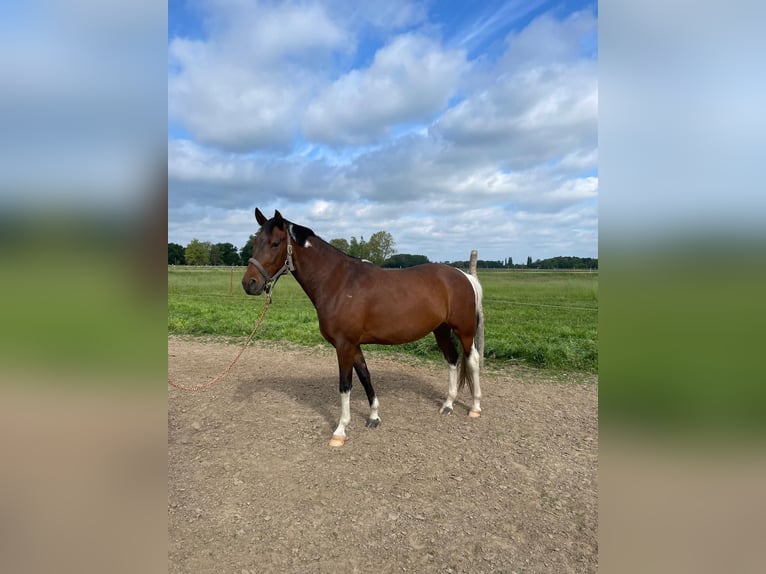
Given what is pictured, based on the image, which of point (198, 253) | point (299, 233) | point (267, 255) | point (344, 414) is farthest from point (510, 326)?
point (198, 253)

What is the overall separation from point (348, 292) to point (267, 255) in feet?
3.20

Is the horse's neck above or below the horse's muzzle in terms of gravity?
above

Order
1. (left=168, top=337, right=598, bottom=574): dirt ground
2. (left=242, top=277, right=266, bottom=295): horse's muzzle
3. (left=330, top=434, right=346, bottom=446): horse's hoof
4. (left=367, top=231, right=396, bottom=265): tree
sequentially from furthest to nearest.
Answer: (left=367, top=231, right=396, bottom=265): tree, (left=330, top=434, right=346, bottom=446): horse's hoof, (left=242, top=277, right=266, bottom=295): horse's muzzle, (left=168, top=337, right=598, bottom=574): dirt ground

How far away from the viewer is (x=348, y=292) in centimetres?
438

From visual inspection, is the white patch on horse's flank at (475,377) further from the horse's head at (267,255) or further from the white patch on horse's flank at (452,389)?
the horse's head at (267,255)

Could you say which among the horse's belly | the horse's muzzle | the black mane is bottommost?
the horse's belly

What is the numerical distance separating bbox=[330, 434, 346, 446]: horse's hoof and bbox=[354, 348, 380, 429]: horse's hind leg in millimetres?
504

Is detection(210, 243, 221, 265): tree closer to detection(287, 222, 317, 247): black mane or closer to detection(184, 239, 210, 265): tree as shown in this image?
detection(184, 239, 210, 265): tree

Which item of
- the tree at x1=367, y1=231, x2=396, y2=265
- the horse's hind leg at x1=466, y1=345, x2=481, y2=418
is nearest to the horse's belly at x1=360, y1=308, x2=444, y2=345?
the horse's hind leg at x1=466, y1=345, x2=481, y2=418

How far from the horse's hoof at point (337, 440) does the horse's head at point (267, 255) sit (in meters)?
1.81

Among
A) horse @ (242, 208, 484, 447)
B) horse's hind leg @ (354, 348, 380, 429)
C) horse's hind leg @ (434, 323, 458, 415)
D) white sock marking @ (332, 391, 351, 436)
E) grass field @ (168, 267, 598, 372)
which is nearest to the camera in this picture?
horse @ (242, 208, 484, 447)

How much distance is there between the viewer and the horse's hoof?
4254 mm

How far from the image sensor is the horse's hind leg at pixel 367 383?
15.2 feet
